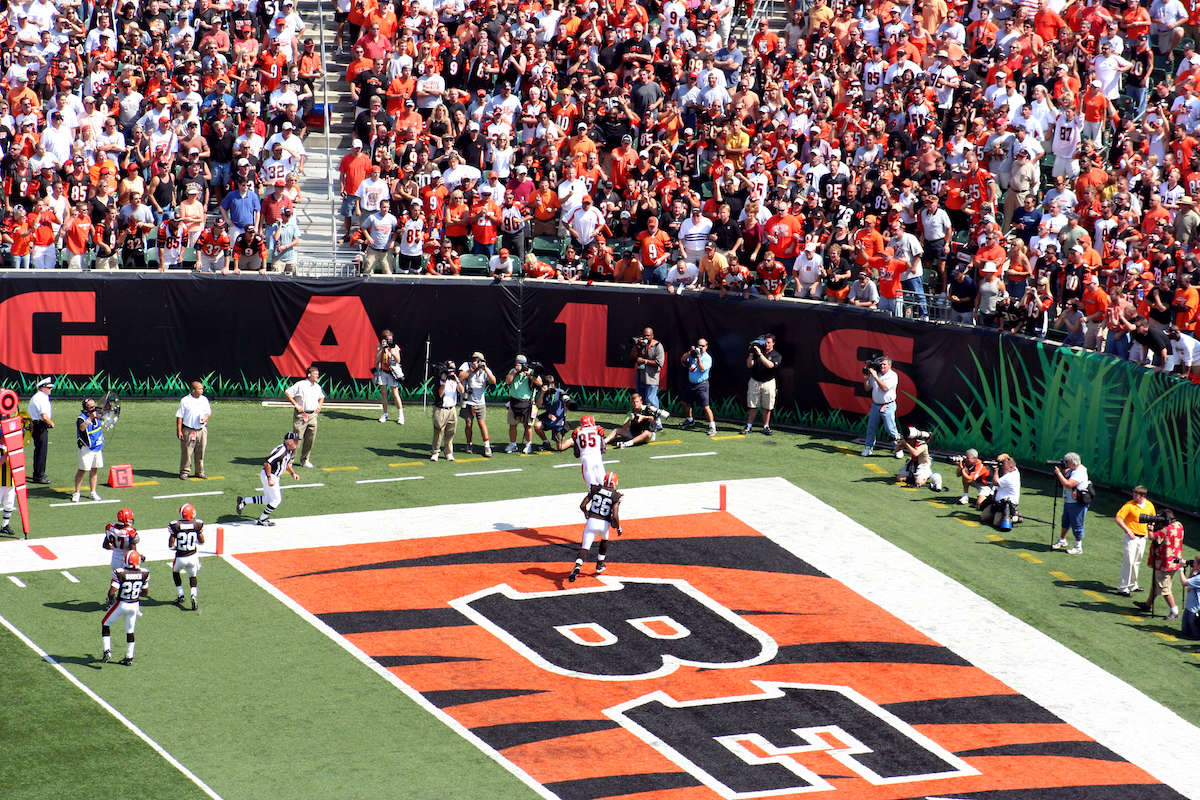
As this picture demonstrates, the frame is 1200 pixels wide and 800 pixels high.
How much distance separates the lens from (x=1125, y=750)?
20.2 m

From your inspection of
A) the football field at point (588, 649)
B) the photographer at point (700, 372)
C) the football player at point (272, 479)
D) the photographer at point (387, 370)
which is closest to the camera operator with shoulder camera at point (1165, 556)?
the football field at point (588, 649)

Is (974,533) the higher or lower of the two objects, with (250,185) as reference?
lower

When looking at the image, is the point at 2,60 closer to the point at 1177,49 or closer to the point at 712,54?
the point at 712,54

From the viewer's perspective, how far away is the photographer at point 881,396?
29.8 meters

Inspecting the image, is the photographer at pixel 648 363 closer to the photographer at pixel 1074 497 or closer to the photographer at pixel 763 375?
the photographer at pixel 763 375

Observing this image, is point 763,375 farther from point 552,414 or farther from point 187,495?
point 187,495

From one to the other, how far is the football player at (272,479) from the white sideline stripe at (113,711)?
16.0 ft

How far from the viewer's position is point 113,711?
2012 centimetres

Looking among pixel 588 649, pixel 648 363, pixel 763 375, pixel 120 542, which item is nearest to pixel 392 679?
pixel 588 649

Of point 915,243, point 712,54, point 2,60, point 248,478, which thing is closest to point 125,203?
point 2,60

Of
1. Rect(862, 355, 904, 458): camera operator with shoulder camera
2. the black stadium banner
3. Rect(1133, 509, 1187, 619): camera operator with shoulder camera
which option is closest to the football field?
Rect(1133, 509, 1187, 619): camera operator with shoulder camera

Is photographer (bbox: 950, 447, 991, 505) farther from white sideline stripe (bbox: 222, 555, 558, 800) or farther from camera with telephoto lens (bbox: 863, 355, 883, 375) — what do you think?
white sideline stripe (bbox: 222, 555, 558, 800)

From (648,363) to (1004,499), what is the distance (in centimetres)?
775

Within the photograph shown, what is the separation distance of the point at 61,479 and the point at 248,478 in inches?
126
